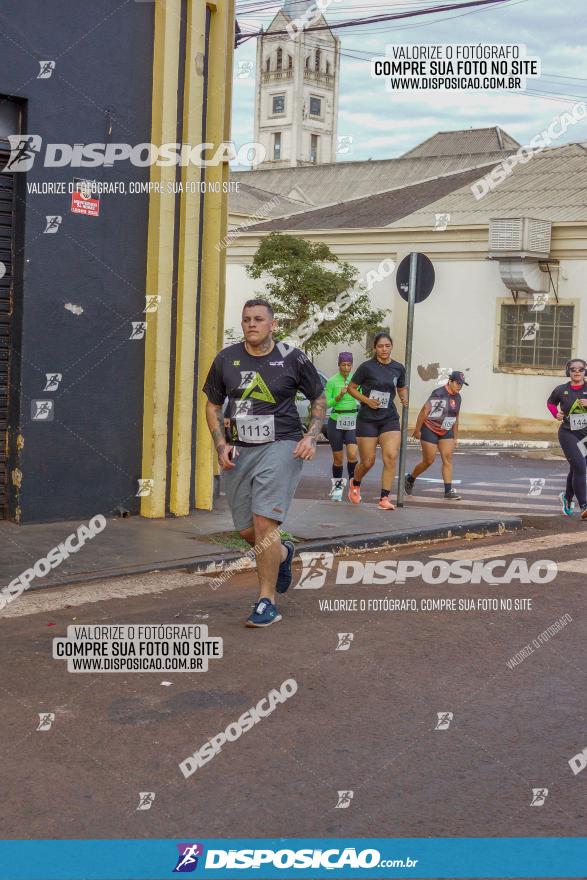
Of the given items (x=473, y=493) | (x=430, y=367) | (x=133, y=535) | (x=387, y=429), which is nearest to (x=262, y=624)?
(x=133, y=535)

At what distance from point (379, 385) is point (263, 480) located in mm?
5781

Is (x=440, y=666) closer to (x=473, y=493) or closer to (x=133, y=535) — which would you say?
(x=133, y=535)

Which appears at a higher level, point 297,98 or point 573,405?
point 297,98

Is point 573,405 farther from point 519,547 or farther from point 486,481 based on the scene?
point 486,481

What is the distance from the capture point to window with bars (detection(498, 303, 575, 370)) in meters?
27.0

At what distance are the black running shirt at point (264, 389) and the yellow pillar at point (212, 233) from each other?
400cm

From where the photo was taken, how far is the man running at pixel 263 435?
7379mm

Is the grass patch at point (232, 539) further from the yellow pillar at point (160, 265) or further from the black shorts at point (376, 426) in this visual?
the black shorts at point (376, 426)

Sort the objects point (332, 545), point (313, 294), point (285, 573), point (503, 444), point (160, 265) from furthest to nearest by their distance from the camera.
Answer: point (313, 294) < point (503, 444) < point (160, 265) < point (332, 545) < point (285, 573)

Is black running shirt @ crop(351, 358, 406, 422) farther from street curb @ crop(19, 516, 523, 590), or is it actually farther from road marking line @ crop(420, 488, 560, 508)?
road marking line @ crop(420, 488, 560, 508)

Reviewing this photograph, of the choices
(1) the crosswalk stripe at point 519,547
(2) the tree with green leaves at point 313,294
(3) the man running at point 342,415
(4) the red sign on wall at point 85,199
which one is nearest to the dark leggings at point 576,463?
(1) the crosswalk stripe at point 519,547

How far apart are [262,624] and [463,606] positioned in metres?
1.56

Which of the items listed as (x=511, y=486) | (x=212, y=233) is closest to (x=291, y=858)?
(x=212, y=233)

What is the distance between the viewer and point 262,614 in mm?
7289
